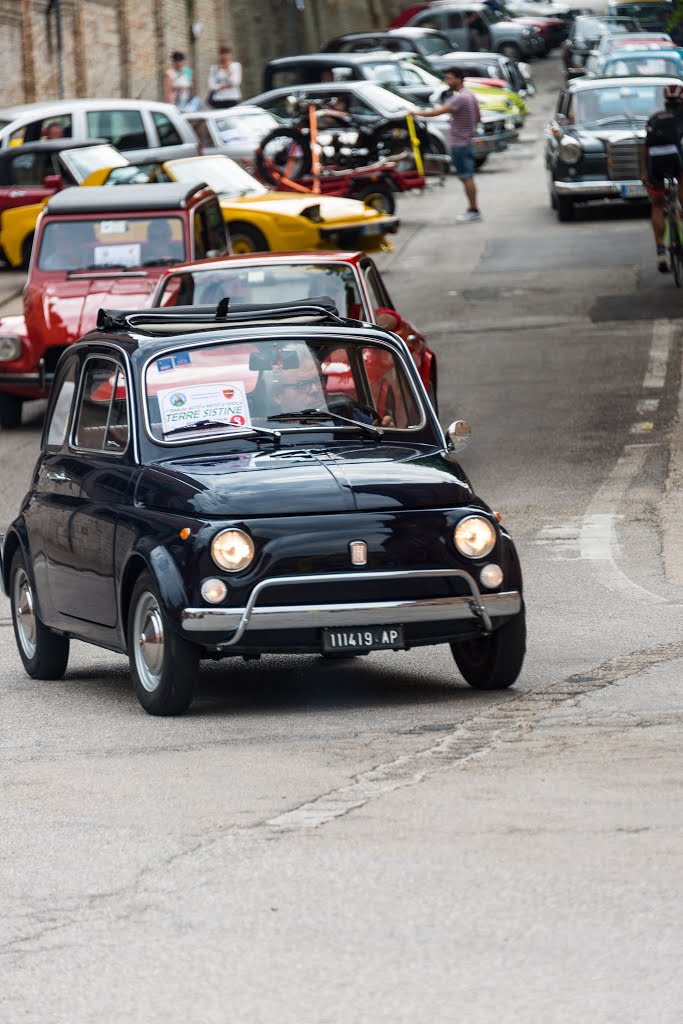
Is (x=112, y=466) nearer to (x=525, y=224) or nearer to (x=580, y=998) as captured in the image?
(x=580, y=998)

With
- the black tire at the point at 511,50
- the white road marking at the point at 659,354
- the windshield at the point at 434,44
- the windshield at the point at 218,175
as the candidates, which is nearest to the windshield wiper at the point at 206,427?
the white road marking at the point at 659,354

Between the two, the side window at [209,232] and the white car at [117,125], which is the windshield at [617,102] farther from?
the side window at [209,232]

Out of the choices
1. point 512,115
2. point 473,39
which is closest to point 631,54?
point 512,115

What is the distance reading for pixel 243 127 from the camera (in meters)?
33.3

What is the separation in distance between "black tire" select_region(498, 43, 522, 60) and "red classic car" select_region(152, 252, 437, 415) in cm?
4999

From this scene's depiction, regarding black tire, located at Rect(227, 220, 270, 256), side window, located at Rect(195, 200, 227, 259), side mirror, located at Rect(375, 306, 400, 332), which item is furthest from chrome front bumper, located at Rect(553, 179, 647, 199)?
side mirror, located at Rect(375, 306, 400, 332)

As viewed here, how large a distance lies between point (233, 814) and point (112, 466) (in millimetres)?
2829

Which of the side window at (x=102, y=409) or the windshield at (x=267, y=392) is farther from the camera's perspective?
the side window at (x=102, y=409)

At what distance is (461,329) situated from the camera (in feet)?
74.8

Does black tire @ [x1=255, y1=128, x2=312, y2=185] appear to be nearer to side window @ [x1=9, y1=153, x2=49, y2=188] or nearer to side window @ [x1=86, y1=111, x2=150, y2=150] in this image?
side window @ [x1=86, y1=111, x2=150, y2=150]

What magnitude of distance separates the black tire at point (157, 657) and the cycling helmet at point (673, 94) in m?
17.1

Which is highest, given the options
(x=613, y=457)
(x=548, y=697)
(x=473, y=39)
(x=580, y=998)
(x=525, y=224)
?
(x=580, y=998)

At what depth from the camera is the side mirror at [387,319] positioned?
14789 millimetres

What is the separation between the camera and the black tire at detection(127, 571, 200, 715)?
7.88 meters
